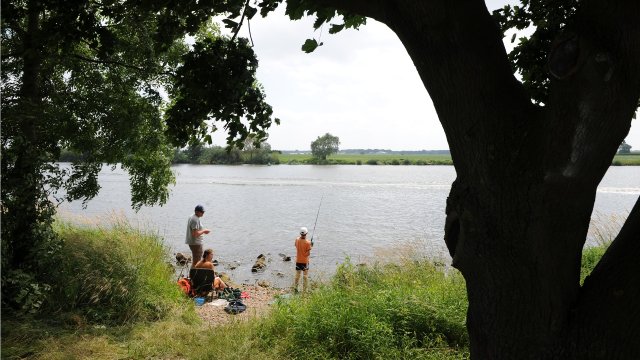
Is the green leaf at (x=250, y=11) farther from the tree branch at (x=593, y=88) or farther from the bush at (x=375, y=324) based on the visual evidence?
the bush at (x=375, y=324)

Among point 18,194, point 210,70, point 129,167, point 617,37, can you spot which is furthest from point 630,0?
point 129,167

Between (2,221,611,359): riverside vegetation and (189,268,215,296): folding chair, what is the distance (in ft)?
5.13

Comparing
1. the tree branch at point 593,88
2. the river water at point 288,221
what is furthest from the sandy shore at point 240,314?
the tree branch at point 593,88

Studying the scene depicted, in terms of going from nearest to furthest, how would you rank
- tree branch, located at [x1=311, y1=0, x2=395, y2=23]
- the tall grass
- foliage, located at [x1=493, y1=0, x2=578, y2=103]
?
tree branch, located at [x1=311, y1=0, x2=395, y2=23], foliage, located at [x1=493, y1=0, x2=578, y2=103], the tall grass

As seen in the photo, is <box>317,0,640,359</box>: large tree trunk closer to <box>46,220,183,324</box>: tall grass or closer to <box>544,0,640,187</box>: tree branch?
<box>544,0,640,187</box>: tree branch

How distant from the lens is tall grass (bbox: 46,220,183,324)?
7.36 metres

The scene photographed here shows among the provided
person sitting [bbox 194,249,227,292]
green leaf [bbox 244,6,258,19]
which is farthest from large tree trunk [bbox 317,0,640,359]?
person sitting [bbox 194,249,227,292]

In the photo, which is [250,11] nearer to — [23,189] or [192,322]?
[23,189]

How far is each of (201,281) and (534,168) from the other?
962cm

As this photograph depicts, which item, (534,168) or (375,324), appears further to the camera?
(375,324)

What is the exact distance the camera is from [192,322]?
25.8 ft

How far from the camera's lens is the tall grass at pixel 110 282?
7355 mm

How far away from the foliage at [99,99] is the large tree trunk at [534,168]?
2123 millimetres

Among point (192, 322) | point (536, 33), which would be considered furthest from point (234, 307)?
point (536, 33)
